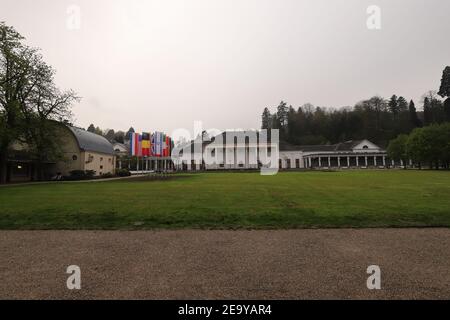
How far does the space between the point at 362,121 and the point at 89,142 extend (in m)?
94.0

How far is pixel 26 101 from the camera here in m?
27.7

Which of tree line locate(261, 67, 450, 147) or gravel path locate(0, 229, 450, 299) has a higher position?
tree line locate(261, 67, 450, 147)

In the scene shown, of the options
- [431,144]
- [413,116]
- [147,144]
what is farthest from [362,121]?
[147,144]

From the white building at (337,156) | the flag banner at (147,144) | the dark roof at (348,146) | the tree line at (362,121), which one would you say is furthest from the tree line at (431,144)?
the flag banner at (147,144)

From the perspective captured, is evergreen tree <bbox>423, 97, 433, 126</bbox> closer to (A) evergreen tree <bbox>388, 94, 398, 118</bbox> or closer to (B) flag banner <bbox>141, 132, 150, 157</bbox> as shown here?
(A) evergreen tree <bbox>388, 94, 398, 118</bbox>

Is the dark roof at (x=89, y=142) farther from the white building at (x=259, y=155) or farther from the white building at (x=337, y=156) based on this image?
the white building at (x=337, y=156)

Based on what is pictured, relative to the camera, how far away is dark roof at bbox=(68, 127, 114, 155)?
3943 centimetres

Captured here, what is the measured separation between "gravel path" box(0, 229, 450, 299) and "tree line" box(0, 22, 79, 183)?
74.7ft

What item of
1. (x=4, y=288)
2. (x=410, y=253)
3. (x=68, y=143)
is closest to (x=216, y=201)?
(x=410, y=253)

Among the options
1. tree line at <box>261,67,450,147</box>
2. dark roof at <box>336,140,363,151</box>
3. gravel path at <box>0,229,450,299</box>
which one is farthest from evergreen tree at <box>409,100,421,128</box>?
gravel path at <box>0,229,450,299</box>

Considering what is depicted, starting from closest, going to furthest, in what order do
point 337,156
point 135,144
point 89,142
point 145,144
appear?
point 135,144 → point 145,144 → point 89,142 → point 337,156

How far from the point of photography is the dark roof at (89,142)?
39431mm

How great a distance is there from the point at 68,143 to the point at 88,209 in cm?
3316

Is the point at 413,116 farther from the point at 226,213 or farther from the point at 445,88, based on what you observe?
the point at 226,213
